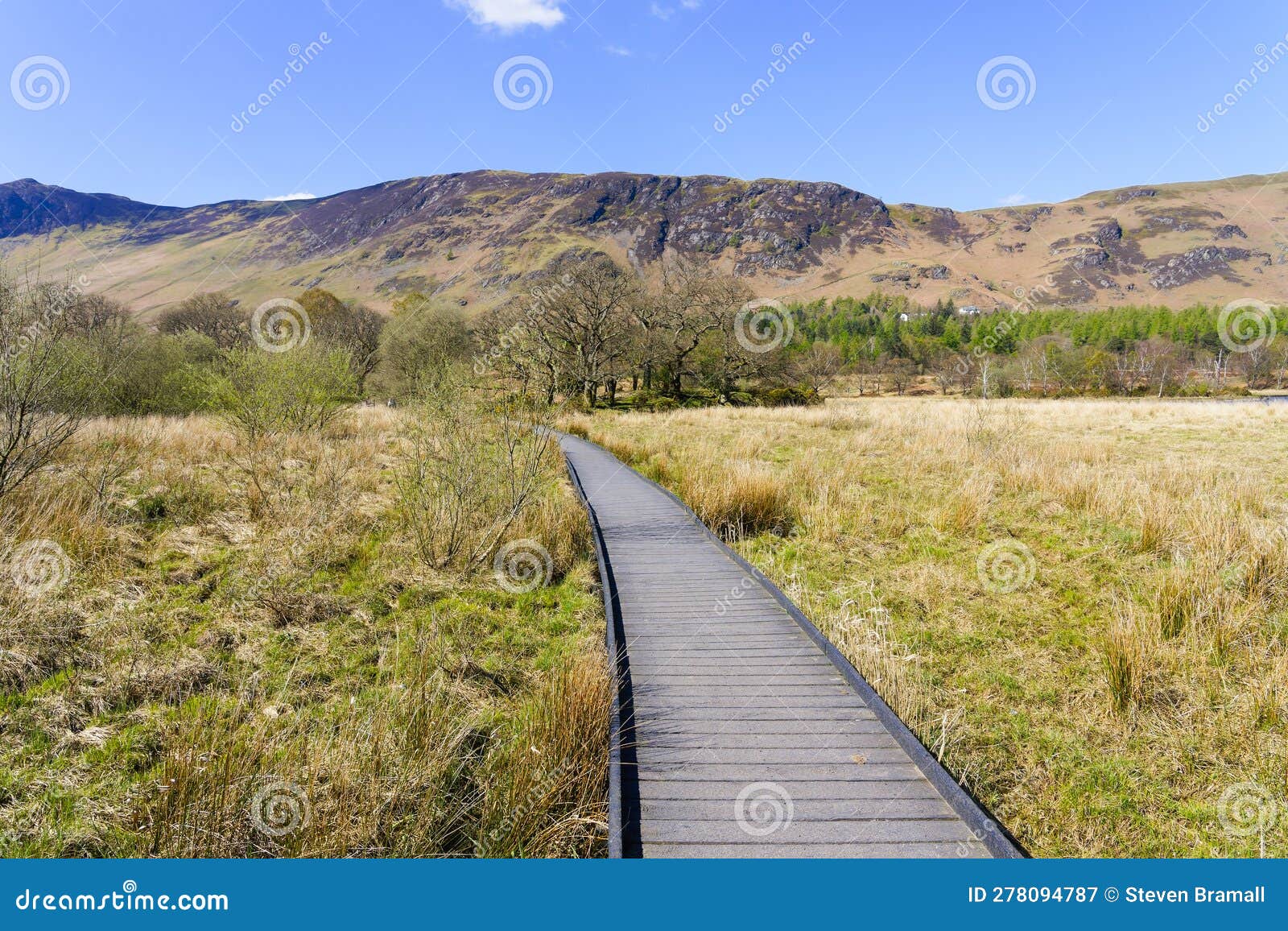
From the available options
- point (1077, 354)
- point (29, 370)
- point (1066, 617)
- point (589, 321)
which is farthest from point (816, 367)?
point (29, 370)

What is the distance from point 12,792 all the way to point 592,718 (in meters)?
3.49

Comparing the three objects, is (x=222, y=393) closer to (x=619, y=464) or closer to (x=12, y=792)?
(x=619, y=464)

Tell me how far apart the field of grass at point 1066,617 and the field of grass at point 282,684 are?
2.74 metres

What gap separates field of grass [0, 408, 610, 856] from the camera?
10.7 feet

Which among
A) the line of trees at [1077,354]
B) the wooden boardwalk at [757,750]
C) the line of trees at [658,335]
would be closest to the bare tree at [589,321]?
the line of trees at [658,335]

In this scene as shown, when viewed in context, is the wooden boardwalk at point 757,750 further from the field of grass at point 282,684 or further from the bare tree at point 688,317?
the bare tree at point 688,317

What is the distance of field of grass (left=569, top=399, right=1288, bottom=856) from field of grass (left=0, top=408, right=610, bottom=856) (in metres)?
2.74

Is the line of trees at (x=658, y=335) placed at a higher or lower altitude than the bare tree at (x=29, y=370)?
higher

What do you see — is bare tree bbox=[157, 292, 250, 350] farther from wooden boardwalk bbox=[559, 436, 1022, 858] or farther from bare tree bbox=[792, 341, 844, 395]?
wooden boardwalk bbox=[559, 436, 1022, 858]

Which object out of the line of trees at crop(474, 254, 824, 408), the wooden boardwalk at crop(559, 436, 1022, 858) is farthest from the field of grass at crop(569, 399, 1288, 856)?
the line of trees at crop(474, 254, 824, 408)

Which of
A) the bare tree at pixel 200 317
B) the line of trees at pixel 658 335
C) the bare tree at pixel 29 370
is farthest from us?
the bare tree at pixel 200 317

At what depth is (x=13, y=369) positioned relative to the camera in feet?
24.2

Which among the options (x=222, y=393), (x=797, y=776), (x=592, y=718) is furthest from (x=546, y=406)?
(x=222, y=393)

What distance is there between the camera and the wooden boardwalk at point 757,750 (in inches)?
125
